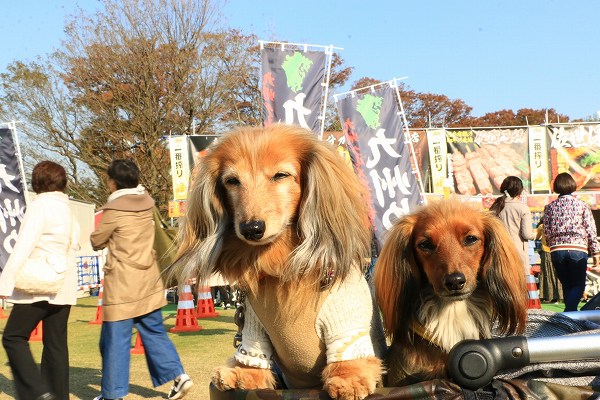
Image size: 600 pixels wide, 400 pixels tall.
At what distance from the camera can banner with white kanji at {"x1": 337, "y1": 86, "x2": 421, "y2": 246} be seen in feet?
30.0

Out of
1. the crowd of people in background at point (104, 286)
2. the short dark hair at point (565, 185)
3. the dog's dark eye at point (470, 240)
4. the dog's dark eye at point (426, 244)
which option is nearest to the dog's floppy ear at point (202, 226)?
the dog's dark eye at point (426, 244)

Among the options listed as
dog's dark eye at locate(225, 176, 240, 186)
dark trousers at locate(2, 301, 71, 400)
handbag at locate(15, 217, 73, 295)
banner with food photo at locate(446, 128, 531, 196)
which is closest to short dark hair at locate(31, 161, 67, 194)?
handbag at locate(15, 217, 73, 295)

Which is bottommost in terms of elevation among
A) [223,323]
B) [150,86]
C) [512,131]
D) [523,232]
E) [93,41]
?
[223,323]

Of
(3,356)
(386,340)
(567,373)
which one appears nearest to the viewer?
(567,373)

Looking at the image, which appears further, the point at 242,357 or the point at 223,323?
the point at 223,323

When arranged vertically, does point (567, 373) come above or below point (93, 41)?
below

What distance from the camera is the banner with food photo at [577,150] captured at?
20.8 metres

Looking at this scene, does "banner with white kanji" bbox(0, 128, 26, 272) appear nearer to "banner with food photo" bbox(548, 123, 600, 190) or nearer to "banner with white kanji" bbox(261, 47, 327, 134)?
"banner with white kanji" bbox(261, 47, 327, 134)

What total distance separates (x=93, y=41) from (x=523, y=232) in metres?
20.6

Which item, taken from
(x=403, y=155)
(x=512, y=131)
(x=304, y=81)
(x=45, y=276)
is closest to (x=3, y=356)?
(x=45, y=276)

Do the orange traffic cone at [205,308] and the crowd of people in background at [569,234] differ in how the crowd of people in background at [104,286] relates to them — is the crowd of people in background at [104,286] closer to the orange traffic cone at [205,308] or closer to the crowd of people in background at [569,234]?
the crowd of people in background at [569,234]

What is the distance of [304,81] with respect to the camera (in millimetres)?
8219

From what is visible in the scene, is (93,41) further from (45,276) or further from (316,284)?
(316,284)

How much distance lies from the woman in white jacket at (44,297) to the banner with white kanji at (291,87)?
3.19 metres
